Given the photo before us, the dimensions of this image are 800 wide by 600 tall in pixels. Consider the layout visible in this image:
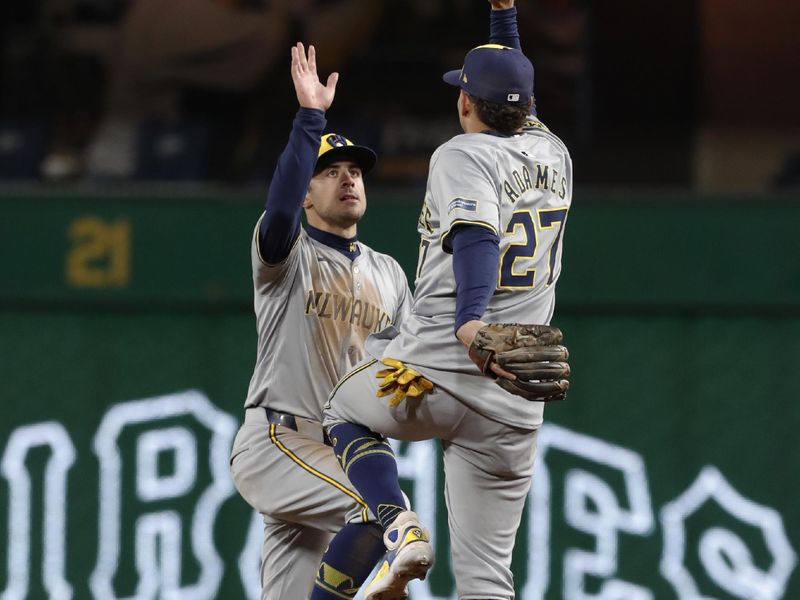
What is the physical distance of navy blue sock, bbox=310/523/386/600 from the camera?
3176 millimetres

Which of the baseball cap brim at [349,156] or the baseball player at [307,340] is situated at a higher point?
the baseball cap brim at [349,156]

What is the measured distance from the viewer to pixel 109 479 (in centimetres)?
495

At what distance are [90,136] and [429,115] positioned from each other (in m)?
1.81

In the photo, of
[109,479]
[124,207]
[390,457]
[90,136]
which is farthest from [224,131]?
[390,457]

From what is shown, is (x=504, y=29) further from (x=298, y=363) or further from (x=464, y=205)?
(x=298, y=363)

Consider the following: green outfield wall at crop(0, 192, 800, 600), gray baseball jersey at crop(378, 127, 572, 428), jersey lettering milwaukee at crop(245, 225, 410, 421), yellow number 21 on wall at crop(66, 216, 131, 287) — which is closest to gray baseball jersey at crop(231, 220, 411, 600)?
jersey lettering milwaukee at crop(245, 225, 410, 421)

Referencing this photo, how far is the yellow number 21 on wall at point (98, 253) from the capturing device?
16.5ft

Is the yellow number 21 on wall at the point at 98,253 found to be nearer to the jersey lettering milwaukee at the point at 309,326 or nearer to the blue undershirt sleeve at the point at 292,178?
the jersey lettering milwaukee at the point at 309,326

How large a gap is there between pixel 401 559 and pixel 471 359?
45cm

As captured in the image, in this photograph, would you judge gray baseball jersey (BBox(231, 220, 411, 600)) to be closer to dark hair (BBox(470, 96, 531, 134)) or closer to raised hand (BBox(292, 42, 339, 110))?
raised hand (BBox(292, 42, 339, 110))

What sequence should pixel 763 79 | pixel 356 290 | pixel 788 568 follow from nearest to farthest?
pixel 356 290
pixel 788 568
pixel 763 79

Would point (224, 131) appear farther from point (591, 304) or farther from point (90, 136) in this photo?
point (591, 304)

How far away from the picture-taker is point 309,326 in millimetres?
3695

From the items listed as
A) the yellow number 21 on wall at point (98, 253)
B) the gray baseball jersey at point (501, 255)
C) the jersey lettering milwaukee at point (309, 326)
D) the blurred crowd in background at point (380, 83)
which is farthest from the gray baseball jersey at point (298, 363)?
the blurred crowd in background at point (380, 83)
